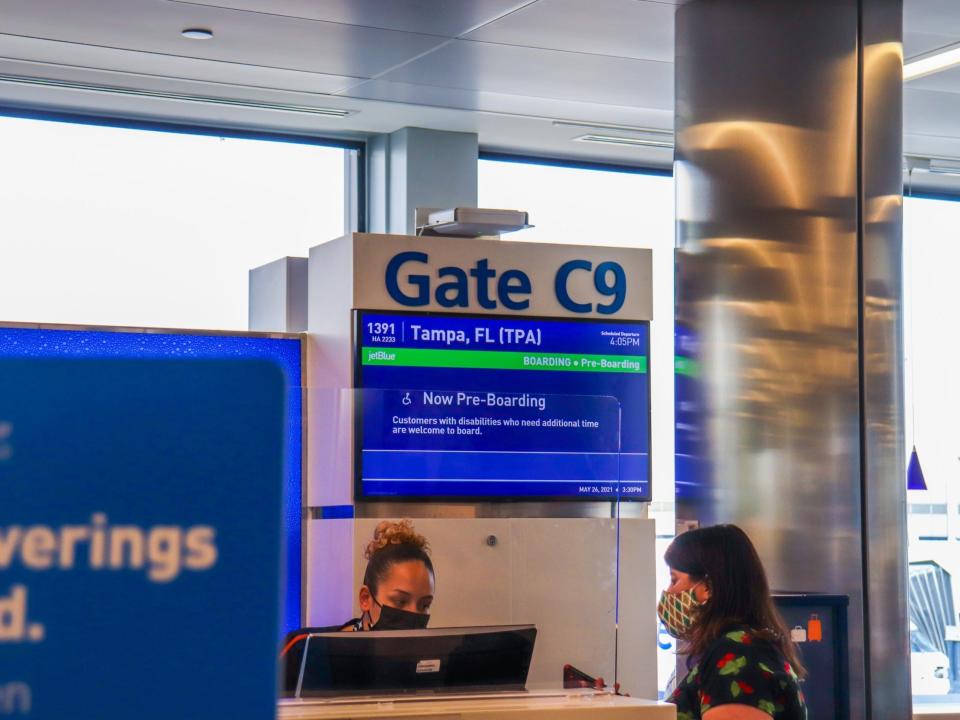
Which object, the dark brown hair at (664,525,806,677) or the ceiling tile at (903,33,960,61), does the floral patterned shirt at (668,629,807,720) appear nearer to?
the dark brown hair at (664,525,806,677)

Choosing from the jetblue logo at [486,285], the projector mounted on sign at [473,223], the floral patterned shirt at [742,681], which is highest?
the projector mounted on sign at [473,223]

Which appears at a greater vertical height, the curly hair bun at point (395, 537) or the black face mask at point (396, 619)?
the curly hair bun at point (395, 537)

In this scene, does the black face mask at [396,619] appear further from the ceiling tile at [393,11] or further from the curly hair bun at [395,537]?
the ceiling tile at [393,11]

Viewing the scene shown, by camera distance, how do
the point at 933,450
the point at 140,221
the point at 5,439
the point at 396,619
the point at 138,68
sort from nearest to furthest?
the point at 5,439, the point at 396,619, the point at 138,68, the point at 140,221, the point at 933,450

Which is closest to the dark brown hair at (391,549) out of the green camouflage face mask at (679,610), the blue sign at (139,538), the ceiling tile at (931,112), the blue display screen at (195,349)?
the blue display screen at (195,349)

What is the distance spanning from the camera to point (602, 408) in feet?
14.6

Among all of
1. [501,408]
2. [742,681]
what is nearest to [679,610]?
[742,681]

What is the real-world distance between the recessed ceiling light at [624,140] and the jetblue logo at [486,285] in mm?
2344

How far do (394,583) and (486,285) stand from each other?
132cm

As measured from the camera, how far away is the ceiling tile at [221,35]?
526 cm

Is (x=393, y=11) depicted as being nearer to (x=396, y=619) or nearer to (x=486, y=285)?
(x=486, y=285)

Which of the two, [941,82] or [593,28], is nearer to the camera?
[593,28]

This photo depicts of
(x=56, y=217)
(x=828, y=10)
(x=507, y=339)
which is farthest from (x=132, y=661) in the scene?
(x=56, y=217)

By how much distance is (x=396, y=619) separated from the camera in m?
3.77
